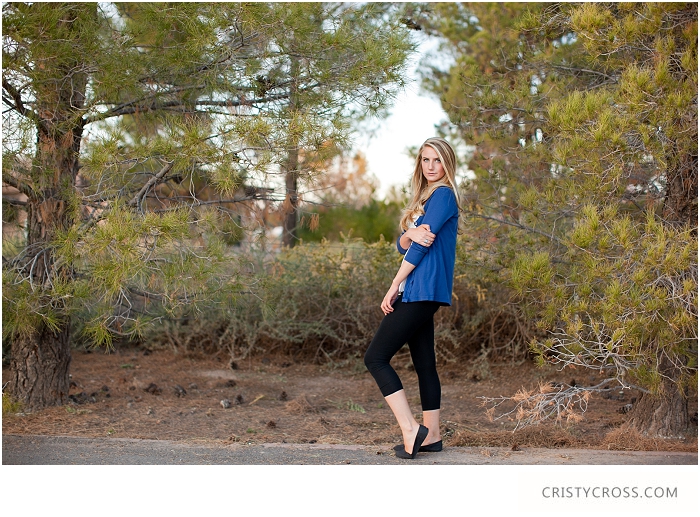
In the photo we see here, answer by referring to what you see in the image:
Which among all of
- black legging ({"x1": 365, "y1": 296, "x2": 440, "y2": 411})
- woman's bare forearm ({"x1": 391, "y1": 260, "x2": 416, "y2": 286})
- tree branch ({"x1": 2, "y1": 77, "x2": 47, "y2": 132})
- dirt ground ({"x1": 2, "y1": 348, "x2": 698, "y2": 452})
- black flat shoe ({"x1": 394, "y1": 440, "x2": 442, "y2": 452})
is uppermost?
tree branch ({"x1": 2, "y1": 77, "x2": 47, "y2": 132})

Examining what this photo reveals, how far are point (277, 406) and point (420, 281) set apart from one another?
2379 mm

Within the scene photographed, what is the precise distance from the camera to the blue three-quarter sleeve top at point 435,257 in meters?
3.77

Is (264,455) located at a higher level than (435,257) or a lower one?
lower

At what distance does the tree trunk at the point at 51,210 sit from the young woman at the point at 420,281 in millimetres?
1955

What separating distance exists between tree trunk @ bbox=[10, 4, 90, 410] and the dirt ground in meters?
0.26

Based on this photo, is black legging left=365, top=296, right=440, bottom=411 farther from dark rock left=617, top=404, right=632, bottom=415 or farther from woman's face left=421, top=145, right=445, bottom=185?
dark rock left=617, top=404, right=632, bottom=415

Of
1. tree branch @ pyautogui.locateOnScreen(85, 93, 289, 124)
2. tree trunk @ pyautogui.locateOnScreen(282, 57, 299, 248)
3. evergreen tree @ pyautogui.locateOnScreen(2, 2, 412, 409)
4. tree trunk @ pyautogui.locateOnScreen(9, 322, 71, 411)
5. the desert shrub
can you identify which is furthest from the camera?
the desert shrub

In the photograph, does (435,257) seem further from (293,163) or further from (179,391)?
(179,391)

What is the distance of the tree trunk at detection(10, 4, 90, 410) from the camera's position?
434 cm

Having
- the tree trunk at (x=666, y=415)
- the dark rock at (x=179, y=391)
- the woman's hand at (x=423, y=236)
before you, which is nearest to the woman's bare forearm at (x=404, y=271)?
the woman's hand at (x=423, y=236)

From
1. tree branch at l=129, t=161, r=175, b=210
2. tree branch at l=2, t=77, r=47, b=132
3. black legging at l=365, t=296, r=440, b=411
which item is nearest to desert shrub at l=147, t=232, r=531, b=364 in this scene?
tree branch at l=129, t=161, r=175, b=210

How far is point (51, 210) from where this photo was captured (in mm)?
4891

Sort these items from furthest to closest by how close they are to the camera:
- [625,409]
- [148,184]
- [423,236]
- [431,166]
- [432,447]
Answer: [625,409] < [148,184] < [432,447] < [431,166] < [423,236]

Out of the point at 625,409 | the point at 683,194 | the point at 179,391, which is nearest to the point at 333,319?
the point at 179,391
